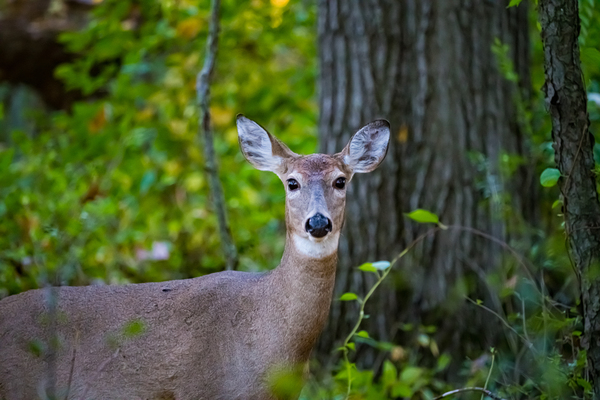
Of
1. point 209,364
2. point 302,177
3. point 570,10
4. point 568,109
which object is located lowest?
point 209,364

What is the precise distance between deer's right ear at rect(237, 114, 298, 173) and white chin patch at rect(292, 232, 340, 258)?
52 cm

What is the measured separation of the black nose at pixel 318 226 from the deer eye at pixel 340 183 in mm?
309

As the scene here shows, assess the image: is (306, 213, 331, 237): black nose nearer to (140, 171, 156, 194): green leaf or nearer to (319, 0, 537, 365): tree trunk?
(319, 0, 537, 365): tree trunk

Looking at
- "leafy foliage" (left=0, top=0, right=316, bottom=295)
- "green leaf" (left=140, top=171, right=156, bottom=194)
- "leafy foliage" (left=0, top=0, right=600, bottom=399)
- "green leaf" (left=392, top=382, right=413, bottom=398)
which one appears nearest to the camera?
"green leaf" (left=392, top=382, right=413, bottom=398)

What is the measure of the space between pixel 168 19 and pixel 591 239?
160 inches

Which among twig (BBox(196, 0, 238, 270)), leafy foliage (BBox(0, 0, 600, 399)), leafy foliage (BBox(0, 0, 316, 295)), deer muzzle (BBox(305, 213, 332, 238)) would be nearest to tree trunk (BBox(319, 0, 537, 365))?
leafy foliage (BBox(0, 0, 600, 399))

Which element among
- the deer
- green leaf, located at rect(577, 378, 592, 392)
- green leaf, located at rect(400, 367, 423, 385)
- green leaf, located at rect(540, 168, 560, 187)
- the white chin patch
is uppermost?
green leaf, located at rect(540, 168, 560, 187)

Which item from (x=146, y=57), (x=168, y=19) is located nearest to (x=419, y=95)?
(x=168, y=19)

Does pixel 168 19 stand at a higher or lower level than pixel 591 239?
higher

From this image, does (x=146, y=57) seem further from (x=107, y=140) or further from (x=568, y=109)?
(x=568, y=109)

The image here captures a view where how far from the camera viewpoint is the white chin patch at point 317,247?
3.12m

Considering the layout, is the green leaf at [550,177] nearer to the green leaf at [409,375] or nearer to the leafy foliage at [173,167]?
the leafy foliage at [173,167]

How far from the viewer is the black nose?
3.00 meters

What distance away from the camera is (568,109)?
3.03 metres
